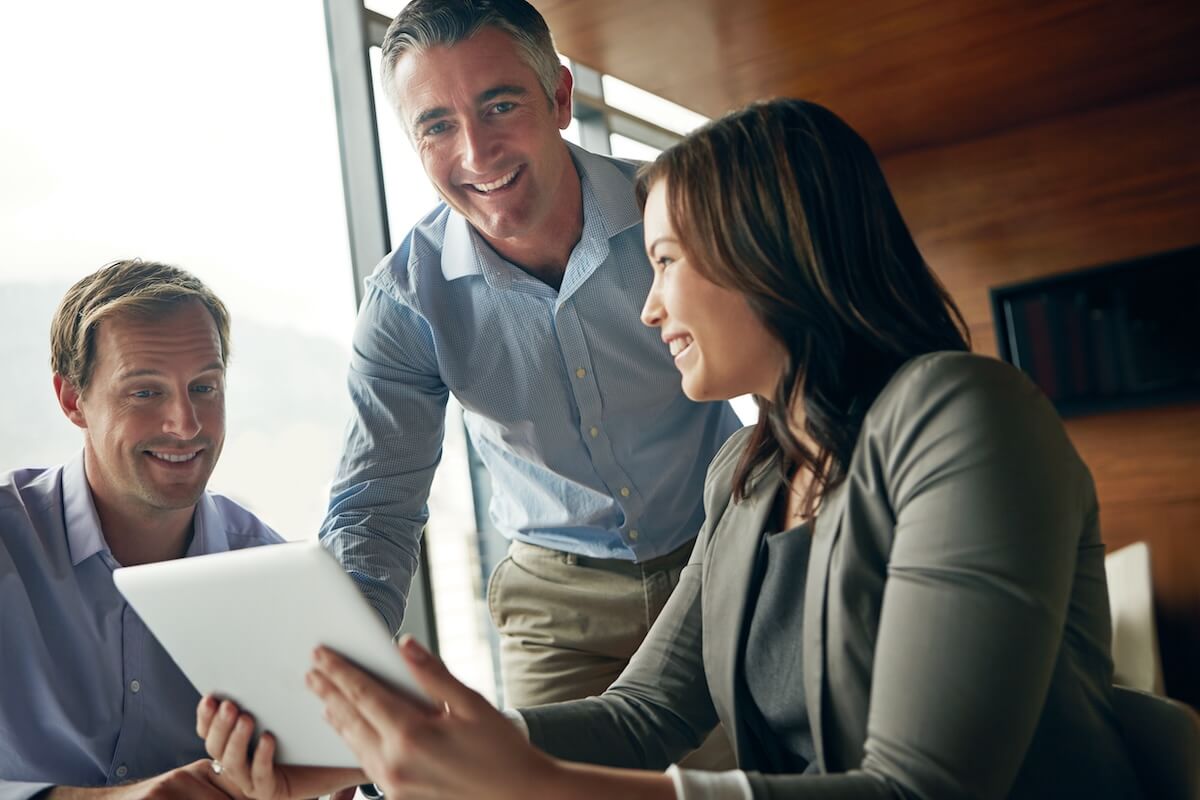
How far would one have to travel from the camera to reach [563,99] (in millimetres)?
2020

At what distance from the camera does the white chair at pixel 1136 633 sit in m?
3.10

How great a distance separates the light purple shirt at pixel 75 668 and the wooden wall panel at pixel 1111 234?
377 centimetres

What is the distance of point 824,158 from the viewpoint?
1169 millimetres

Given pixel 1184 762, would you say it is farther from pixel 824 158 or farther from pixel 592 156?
pixel 592 156

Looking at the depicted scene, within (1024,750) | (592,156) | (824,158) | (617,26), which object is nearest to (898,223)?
(824,158)

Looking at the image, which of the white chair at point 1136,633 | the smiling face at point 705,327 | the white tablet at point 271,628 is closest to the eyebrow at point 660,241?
the smiling face at point 705,327

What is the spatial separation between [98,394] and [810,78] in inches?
104

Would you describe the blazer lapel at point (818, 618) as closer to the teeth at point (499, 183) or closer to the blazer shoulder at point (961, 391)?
the blazer shoulder at point (961, 391)

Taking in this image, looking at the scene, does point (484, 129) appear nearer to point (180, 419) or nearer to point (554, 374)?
point (554, 374)

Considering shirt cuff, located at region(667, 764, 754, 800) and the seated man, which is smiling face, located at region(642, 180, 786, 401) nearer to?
shirt cuff, located at region(667, 764, 754, 800)

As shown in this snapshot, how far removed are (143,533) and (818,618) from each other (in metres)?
1.19

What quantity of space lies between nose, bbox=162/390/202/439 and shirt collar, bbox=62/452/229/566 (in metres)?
0.15

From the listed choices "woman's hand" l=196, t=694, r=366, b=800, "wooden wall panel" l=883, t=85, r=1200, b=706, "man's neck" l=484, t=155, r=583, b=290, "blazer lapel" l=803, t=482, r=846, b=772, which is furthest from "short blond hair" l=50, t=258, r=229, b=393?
"wooden wall panel" l=883, t=85, r=1200, b=706

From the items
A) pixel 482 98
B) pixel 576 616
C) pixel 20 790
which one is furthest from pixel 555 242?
pixel 20 790
